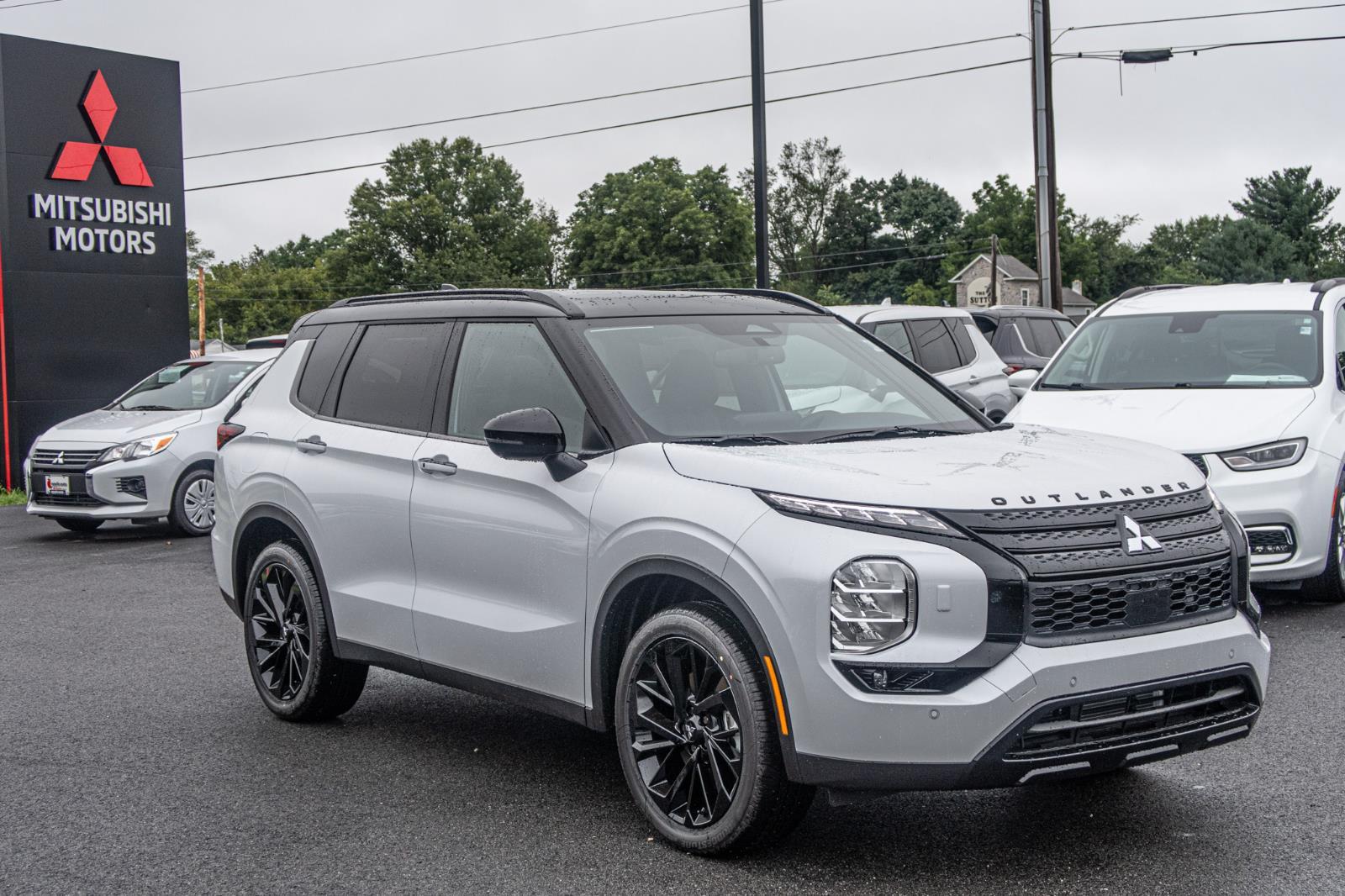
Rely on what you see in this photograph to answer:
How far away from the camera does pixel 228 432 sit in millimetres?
7062

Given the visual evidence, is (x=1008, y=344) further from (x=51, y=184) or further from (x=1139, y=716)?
(x=1139, y=716)

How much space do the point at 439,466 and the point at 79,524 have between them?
11157 millimetres

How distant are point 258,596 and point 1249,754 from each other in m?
4.32

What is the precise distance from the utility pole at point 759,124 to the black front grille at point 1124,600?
14801mm

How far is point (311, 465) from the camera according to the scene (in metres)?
6.35

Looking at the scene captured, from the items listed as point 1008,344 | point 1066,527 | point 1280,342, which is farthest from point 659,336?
point 1008,344

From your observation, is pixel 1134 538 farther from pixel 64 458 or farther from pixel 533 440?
pixel 64 458

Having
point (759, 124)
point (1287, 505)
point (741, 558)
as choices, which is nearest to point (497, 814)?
point (741, 558)

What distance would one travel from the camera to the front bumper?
814 cm

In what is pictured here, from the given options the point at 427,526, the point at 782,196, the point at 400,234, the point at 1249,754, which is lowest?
the point at 1249,754

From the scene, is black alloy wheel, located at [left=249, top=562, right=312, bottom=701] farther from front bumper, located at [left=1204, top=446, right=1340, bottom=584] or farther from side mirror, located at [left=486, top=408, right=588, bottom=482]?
front bumper, located at [left=1204, top=446, right=1340, bottom=584]

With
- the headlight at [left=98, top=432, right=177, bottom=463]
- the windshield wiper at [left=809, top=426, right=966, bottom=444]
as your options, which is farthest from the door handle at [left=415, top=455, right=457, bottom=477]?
the headlight at [left=98, top=432, right=177, bottom=463]

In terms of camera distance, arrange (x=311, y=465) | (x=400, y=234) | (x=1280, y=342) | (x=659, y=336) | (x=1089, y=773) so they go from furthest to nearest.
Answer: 1. (x=400, y=234)
2. (x=1280, y=342)
3. (x=311, y=465)
4. (x=659, y=336)
5. (x=1089, y=773)

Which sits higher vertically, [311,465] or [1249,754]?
[311,465]
